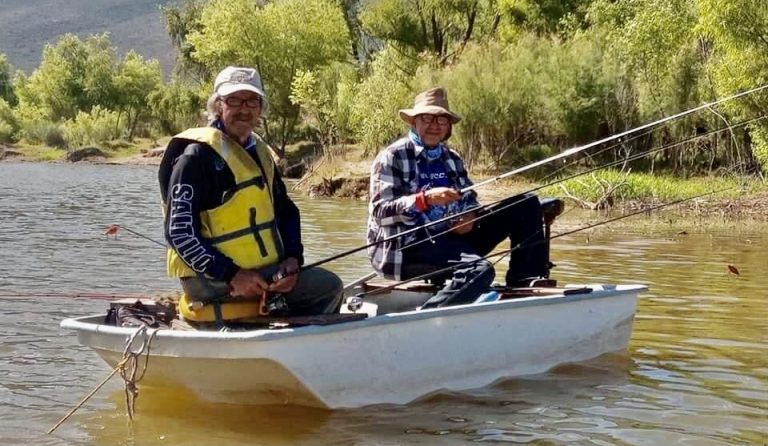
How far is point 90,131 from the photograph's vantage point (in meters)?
58.8

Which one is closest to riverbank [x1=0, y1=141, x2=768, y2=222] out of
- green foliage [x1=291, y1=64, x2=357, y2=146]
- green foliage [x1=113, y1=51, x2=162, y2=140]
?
green foliage [x1=291, y1=64, x2=357, y2=146]

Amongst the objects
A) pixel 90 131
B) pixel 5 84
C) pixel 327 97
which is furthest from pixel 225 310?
pixel 5 84

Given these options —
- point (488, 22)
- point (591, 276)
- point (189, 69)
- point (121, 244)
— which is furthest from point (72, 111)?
point (591, 276)

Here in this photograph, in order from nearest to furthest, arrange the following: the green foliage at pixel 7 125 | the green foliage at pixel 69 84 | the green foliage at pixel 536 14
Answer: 1. the green foliage at pixel 536 14
2. the green foliage at pixel 7 125
3. the green foliage at pixel 69 84

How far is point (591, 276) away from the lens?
31.4ft

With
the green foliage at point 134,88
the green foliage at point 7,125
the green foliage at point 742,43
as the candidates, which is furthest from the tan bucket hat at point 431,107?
the green foliage at point 7,125

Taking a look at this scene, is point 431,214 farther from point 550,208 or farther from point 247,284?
point 247,284

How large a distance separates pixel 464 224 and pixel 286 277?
1423 mm

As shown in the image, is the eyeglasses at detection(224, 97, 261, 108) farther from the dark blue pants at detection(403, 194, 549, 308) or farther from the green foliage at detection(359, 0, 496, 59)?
the green foliage at detection(359, 0, 496, 59)

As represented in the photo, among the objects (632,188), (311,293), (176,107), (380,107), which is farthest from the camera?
(176,107)

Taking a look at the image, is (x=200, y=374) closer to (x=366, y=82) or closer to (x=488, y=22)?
(x=366, y=82)

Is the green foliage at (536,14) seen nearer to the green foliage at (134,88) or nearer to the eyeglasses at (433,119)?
the eyeglasses at (433,119)

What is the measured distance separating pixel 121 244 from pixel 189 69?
146ft

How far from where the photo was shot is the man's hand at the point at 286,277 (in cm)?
484
